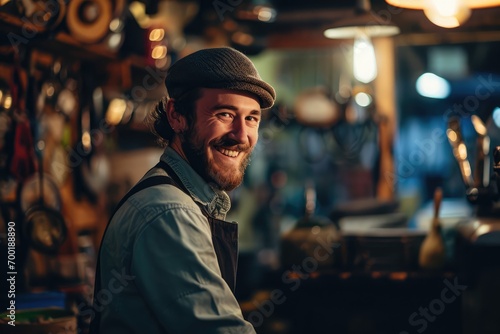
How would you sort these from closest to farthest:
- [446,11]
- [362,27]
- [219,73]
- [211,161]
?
1. [219,73]
2. [211,161]
3. [446,11]
4. [362,27]

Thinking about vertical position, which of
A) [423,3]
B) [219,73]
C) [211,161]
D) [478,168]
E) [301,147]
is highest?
[423,3]

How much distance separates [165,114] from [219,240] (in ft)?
1.89

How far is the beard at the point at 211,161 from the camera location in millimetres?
2537

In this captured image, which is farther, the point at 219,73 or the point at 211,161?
the point at 211,161

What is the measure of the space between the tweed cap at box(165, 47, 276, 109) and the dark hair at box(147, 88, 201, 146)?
30 millimetres

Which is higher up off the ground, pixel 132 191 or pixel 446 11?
pixel 446 11

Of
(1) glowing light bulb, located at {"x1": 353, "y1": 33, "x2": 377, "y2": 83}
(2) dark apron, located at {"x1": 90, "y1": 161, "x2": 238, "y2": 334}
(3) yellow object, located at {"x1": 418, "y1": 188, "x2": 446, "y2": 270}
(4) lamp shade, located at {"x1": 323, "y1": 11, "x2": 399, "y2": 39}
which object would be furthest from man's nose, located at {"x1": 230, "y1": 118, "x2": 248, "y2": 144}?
(1) glowing light bulb, located at {"x1": 353, "y1": 33, "x2": 377, "y2": 83}

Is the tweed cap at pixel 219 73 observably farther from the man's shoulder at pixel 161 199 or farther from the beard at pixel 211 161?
the man's shoulder at pixel 161 199

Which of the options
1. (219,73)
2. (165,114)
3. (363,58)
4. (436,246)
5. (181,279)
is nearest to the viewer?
(181,279)

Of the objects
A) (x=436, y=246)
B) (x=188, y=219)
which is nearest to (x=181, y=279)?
(x=188, y=219)

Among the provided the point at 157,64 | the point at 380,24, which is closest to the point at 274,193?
the point at 157,64

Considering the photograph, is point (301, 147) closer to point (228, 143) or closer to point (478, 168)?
point (478, 168)

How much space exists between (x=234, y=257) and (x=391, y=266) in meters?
2.40

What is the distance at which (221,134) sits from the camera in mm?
2514
